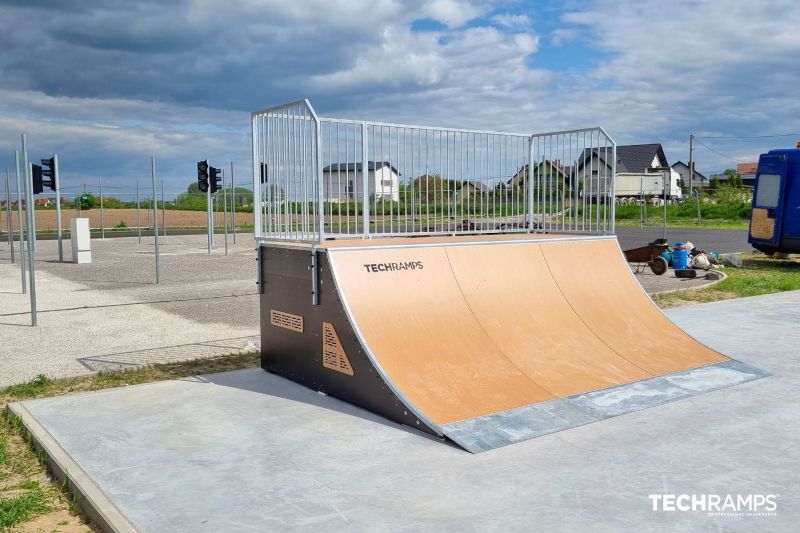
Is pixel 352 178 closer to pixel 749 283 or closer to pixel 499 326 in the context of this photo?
pixel 499 326

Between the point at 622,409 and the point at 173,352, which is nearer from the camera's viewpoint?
the point at 622,409

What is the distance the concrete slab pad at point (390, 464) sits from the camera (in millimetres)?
3689

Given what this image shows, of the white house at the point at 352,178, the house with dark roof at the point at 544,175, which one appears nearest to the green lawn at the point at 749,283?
the house with dark roof at the point at 544,175

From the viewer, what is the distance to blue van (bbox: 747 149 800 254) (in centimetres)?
1669

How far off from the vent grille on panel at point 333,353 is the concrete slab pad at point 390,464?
305mm

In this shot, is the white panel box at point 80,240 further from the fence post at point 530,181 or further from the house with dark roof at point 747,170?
the house with dark roof at point 747,170

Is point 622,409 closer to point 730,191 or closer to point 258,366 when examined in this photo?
point 258,366

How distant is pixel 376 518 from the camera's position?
3.66 meters

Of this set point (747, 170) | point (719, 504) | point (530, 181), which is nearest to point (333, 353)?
point (719, 504)

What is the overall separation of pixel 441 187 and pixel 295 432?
4.25 metres

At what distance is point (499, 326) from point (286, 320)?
2.07m

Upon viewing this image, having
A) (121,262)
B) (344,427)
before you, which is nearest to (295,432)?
(344,427)

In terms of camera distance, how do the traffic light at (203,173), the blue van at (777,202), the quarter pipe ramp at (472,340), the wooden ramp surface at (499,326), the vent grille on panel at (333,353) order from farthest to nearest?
the traffic light at (203,173)
the blue van at (777,202)
the vent grille on panel at (333,353)
the wooden ramp surface at (499,326)
the quarter pipe ramp at (472,340)

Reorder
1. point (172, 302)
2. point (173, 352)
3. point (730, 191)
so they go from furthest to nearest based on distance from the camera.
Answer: point (730, 191) → point (172, 302) → point (173, 352)
